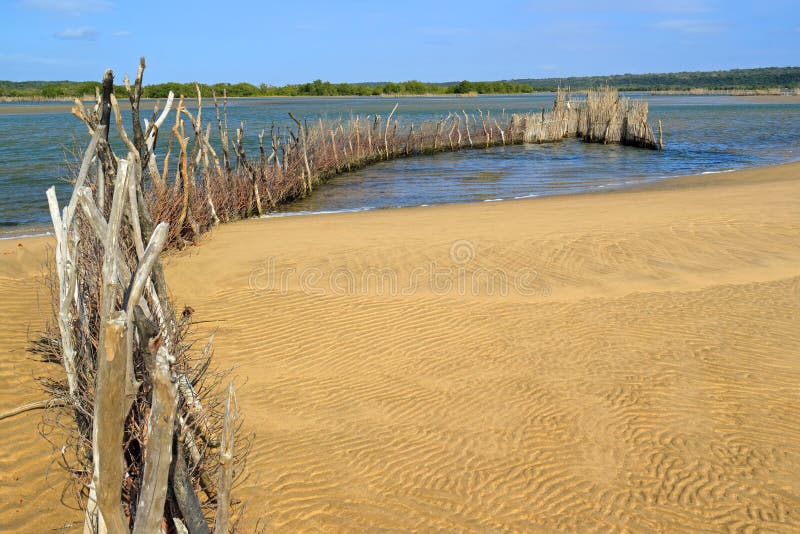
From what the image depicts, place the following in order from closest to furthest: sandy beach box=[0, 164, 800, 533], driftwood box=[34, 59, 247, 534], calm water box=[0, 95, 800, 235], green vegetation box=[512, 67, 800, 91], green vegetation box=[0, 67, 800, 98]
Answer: driftwood box=[34, 59, 247, 534], sandy beach box=[0, 164, 800, 533], calm water box=[0, 95, 800, 235], green vegetation box=[0, 67, 800, 98], green vegetation box=[512, 67, 800, 91]

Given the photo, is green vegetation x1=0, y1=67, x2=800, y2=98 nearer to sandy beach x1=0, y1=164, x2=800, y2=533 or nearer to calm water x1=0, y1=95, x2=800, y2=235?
calm water x1=0, y1=95, x2=800, y2=235

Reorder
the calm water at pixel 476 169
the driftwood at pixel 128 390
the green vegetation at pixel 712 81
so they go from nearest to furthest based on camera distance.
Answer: the driftwood at pixel 128 390 < the calm water at pixel 476 169 < the green vegetation at pixel 712 81

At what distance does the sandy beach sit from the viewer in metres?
4.03

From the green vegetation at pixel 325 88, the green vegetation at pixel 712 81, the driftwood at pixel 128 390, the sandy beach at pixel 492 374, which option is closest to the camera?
the driftwood at pixel 128 390

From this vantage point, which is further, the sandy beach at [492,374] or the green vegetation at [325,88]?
the green vegetation at [325,88]

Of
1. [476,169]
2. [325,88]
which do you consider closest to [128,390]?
[476,169]

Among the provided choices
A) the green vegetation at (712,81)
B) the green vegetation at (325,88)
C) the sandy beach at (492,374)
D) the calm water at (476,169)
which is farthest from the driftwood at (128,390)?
the green vegetation at (712,81)

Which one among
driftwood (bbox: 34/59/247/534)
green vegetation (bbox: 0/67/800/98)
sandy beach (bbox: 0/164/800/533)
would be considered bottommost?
sandy beach (bbox: 0/164/800/533)

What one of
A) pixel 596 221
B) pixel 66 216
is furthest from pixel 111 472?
pixel 596 221

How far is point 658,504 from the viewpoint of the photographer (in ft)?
13.1

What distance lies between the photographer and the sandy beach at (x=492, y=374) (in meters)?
4.03

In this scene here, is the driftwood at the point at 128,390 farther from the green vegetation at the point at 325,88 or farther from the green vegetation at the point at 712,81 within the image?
the green vegetation at the point at 712,81

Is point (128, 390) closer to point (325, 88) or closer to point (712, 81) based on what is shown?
point (325, 88)

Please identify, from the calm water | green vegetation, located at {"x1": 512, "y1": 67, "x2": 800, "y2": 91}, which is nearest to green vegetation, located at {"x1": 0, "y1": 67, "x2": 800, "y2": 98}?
green vegetation, located at {"x1": 512, "y1": 67, "x2": 800, "y2": 91}
